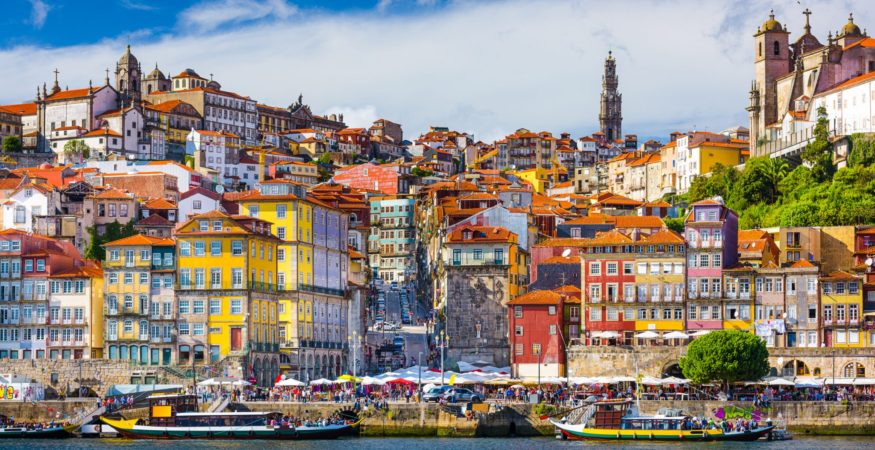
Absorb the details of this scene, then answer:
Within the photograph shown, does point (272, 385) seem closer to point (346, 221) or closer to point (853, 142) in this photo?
point (346, 221)

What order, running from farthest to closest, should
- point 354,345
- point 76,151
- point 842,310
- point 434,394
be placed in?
1. point 76,151
2. point 354,345
3. point 842,310
4. point 434,394

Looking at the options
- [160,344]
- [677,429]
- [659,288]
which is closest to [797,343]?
[659,288]

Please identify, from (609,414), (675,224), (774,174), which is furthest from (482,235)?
(774,174)

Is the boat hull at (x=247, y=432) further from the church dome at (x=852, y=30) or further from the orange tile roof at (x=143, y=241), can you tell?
the church dome at (x=852, y=30)

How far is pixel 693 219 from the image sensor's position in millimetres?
84000

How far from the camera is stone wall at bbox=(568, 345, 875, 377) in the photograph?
77188 mm

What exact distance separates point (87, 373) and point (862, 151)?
53.4m

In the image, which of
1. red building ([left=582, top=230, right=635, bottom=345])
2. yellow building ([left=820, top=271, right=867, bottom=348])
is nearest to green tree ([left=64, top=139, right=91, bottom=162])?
red building ([left=582, top=230, right=635, bottom=345])

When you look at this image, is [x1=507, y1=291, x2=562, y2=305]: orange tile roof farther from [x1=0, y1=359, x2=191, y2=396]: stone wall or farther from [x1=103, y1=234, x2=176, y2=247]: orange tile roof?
[x1=103, y1=234, x2=176, y2=247]: orange tile roof

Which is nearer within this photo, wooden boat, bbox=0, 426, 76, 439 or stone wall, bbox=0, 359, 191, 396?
wooden boat, bbox=0, 426, 76, 439

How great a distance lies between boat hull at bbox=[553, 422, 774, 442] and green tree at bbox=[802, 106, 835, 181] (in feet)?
142

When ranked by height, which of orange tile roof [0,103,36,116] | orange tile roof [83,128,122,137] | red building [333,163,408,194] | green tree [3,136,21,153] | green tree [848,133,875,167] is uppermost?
orange tile roof [0,103,36,116]

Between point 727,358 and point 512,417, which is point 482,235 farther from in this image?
point 512,417

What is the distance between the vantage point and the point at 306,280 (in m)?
85.5
